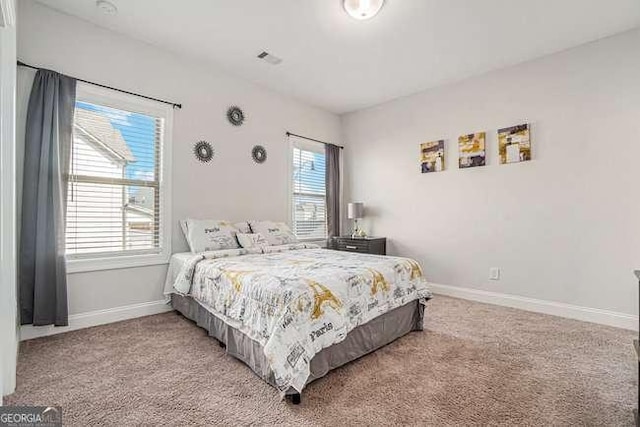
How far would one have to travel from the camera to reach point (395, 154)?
4543 mm

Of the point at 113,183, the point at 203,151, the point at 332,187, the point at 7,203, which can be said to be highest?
the point at 203,151

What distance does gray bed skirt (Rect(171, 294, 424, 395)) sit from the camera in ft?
6.21

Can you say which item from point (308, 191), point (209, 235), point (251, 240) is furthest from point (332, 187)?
point (209, 235)

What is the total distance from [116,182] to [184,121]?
95cm

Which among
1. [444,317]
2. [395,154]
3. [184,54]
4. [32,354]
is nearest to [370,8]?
[184,54]

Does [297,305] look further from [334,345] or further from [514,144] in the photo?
[514,144]

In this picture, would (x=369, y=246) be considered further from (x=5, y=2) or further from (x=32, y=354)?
(x=5, y=2)

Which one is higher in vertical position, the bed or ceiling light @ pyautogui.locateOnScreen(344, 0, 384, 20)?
ceiling light @ pyautogui.locateOnScreen(344, 0, 384, 20)

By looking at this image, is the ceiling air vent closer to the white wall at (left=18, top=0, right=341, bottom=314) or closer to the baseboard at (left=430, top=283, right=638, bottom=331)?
the white wall at (left=18, top=0, right=341, bottom=314)

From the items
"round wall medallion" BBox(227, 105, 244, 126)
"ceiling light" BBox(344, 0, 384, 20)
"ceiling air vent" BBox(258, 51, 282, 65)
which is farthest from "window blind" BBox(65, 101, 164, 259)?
"ceiling light" BBox(344, 0, 384, 20)

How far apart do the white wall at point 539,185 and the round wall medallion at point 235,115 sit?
7.17 feet

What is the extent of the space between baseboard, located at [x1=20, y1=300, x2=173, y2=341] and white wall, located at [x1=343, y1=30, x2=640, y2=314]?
3.16 m

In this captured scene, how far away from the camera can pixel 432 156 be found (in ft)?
13.5

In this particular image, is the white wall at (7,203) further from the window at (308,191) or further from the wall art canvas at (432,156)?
the wall art canvas at (432,156)
